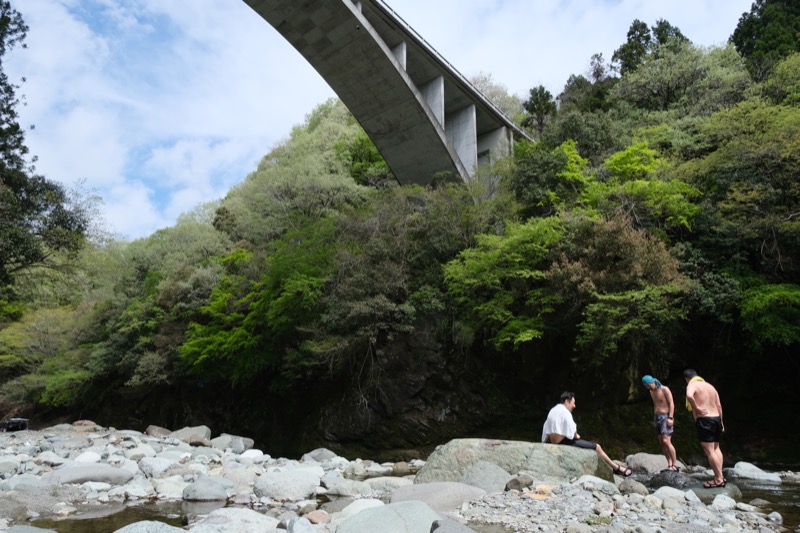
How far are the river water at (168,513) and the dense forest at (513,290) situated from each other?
4.29 metres

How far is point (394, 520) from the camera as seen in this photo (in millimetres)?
4395

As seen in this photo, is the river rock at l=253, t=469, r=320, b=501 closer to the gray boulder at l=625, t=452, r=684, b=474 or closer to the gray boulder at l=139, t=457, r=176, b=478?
the gray boulder at l=139, t=457, r=176, b=478

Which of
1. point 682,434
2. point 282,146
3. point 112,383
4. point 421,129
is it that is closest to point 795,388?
point 682,434

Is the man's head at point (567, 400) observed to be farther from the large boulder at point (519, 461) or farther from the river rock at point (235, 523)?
the river rock at point (235, 523)

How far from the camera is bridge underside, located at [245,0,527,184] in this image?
18094 millimetres

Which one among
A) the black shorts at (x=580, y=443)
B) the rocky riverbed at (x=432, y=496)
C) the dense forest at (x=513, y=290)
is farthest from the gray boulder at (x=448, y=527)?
the dense forest at (x=513, y=290)

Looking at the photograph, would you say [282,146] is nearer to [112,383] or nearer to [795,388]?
[112,383]

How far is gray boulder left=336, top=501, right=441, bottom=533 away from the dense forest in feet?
23.6

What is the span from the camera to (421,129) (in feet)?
71.3

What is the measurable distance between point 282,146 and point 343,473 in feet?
116

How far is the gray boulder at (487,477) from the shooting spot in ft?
20.5

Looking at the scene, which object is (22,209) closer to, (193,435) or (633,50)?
(193,435)

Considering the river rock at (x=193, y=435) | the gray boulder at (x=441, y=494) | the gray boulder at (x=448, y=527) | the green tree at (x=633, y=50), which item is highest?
the green tree at (x=633, y=50)

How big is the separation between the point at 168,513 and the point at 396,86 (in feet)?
56.9
